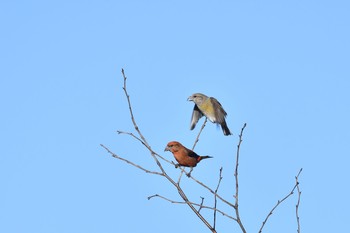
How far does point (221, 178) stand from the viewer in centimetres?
500

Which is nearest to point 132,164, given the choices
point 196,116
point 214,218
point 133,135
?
point 133,135

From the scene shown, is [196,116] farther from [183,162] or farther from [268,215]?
[268,215]

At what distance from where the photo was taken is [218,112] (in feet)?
36.1

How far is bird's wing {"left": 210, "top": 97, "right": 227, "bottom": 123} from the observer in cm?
1087

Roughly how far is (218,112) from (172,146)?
8.97 feet

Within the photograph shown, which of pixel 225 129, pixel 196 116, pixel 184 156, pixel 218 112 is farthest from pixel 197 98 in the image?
pixel 184 156

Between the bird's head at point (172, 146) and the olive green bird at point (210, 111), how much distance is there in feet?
7.47

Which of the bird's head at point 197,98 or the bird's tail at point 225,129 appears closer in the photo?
the bird's tail at point 225,129

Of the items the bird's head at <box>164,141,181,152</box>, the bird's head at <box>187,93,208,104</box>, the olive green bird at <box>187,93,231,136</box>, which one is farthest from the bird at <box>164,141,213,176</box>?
the bird's head at <box>187,93,208,104</box>

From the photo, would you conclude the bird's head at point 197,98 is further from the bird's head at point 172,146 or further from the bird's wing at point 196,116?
the bird's head at point 172,146

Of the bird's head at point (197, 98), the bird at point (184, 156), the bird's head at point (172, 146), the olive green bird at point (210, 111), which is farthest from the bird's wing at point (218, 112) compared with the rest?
the bird at point (184, 156)

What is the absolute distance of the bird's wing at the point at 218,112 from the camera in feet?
35.7

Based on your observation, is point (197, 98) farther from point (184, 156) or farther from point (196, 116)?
point (184, 156)

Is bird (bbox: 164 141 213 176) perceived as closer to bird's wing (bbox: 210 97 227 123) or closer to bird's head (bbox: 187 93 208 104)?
bird's wing (bbox: 210 97 227 123)
